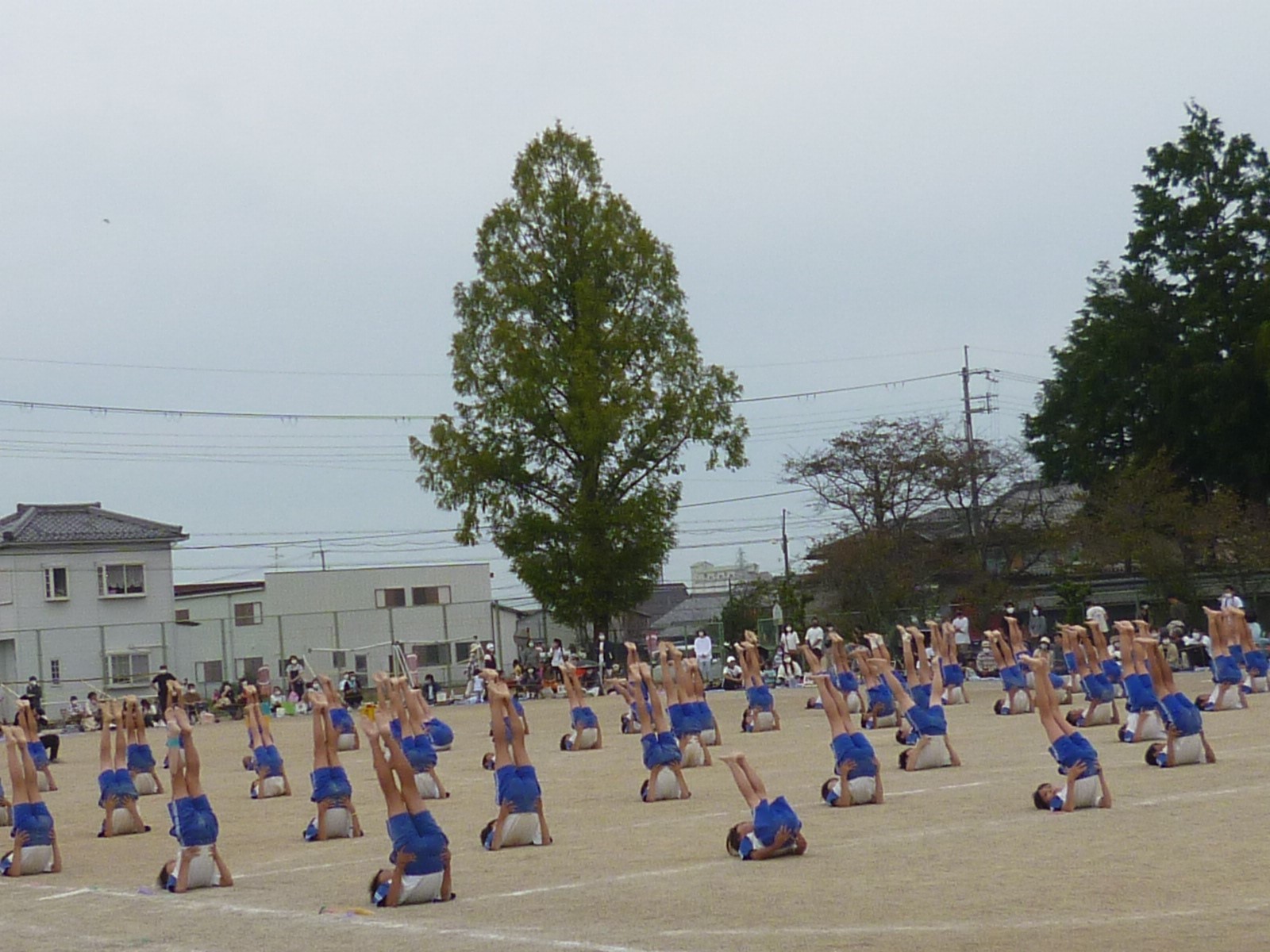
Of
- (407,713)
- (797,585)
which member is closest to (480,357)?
(797,585)

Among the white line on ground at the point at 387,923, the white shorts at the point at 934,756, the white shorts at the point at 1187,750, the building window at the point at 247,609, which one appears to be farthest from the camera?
→ the building window at the point at 247,609

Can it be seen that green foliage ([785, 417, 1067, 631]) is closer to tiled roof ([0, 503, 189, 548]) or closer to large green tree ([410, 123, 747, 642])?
large green tree ([410, 123, 747, 642])

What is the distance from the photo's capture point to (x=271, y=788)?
65.1 ft

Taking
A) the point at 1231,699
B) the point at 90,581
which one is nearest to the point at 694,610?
the point at 90,581

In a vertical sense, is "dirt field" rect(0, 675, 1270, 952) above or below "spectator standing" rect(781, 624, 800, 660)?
below

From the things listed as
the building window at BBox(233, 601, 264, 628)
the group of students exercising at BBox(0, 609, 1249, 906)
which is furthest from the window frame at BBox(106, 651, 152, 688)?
the group of students exercising at BBox(0, 609, 1249, 906)

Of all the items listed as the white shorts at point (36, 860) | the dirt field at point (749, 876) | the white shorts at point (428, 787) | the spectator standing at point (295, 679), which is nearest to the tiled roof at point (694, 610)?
the spectator standing at point (295, 679)

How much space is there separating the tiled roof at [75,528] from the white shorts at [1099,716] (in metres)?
43.5

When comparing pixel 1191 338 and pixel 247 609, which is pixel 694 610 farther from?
pixel 1191 338

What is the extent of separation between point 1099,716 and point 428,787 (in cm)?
955

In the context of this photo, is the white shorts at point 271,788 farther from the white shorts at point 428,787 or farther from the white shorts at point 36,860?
the white shorts at point 36,860

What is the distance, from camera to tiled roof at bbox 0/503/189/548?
183ft

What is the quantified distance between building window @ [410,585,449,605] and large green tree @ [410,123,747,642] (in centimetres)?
1791

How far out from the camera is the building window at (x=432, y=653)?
54.9 m
